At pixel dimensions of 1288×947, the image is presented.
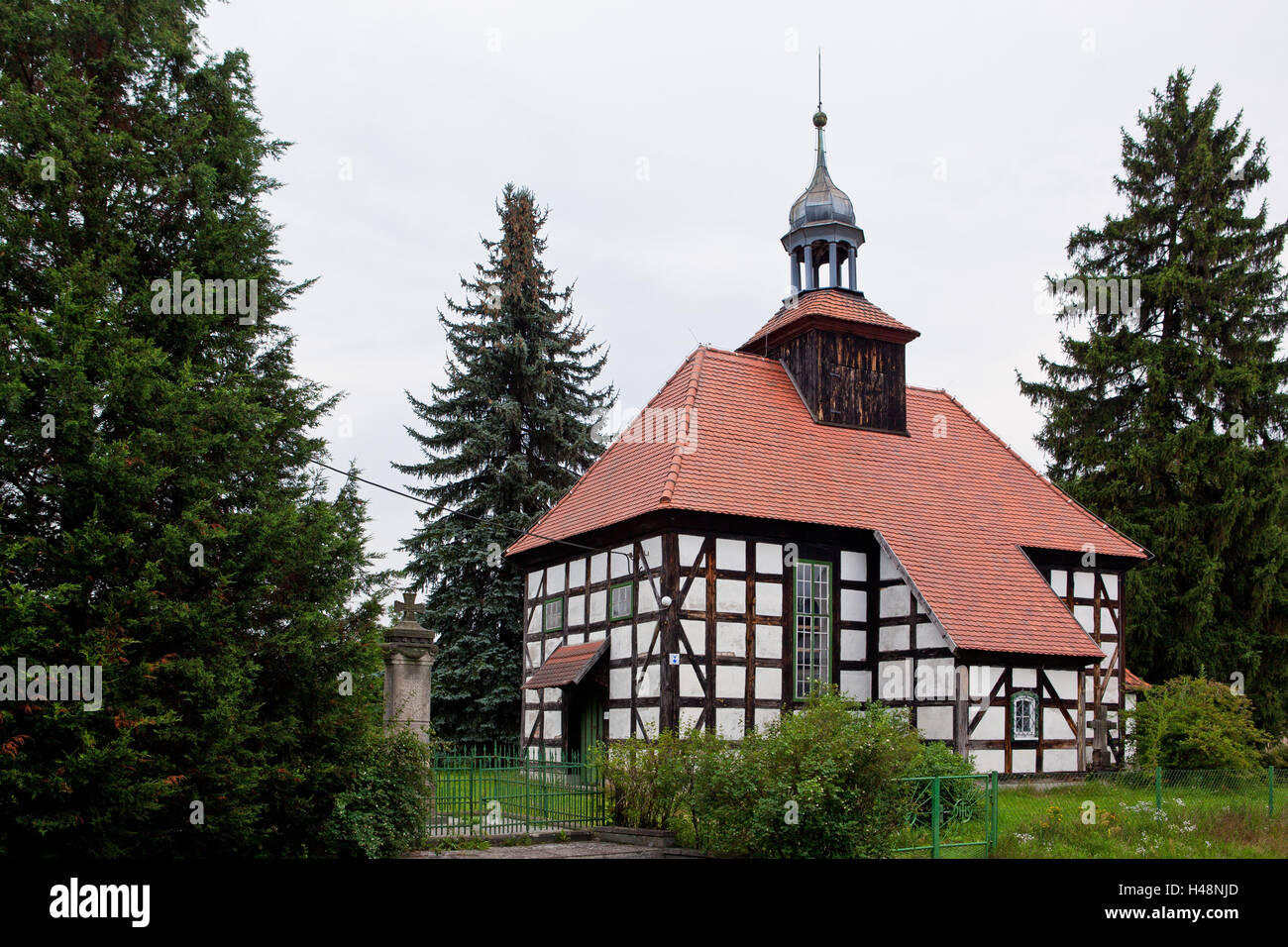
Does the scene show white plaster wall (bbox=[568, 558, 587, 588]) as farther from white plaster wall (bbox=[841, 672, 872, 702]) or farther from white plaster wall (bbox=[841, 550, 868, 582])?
white plaster wall (bbox=[841, 672, 872, 702])

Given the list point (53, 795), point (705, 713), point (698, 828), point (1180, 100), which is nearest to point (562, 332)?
point (705, 713)

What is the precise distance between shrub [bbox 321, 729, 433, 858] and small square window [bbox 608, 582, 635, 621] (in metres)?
7.15

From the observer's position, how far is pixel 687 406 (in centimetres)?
2122

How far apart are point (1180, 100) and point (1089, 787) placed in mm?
20047

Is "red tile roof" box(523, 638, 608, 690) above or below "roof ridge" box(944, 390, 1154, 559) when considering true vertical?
below

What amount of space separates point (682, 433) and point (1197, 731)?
10.9 meters

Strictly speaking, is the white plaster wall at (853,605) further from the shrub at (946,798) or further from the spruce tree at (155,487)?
the spruce tree at (155,487)

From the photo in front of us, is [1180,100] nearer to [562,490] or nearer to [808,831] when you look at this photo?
[562,490]

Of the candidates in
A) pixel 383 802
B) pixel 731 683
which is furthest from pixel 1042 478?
pixel 383 802

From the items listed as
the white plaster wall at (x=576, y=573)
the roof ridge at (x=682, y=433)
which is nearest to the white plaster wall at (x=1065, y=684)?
the roof ridge at (x=682, y=433)

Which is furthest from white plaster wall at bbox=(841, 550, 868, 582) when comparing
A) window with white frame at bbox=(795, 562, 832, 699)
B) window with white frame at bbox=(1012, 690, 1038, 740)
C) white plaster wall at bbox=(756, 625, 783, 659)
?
window with white frame at bbox=(1012, 690, 1038, 740)

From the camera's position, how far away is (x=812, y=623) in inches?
793

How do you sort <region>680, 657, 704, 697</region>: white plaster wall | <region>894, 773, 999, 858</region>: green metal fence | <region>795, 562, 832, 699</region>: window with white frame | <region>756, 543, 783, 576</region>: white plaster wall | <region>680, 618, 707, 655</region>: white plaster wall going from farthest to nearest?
<region>795, 562, 832, 699</region>: window with white frame
<region>756, 543, 783, 576</region>: white plaster wall
<region>680, 618, 707, 655</region>: white plaster wall
<region>680, 657, 704, 697</region>: white plaster wall
<region>894, 773, 999, 858</region>: green metal fence

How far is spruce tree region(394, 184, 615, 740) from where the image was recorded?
28.4m
